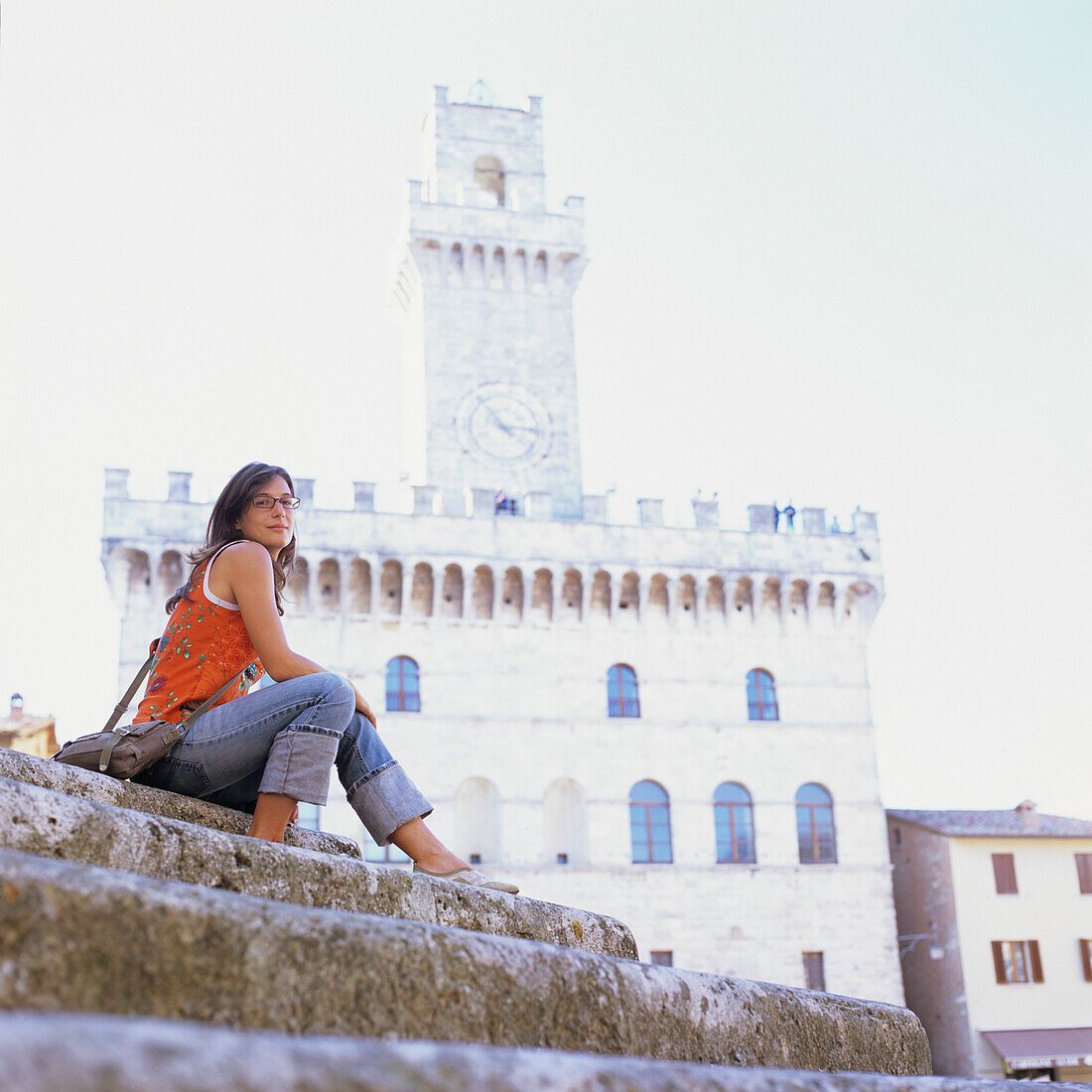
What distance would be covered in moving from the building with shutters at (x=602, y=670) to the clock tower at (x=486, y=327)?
3.1 inches

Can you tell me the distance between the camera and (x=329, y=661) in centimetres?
2341

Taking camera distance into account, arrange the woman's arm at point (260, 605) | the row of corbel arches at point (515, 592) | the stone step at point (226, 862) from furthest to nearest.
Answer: the row of corbel arches at point (515, 592) < the woman's arm at point (260, 605) < the stone step at point (226, 862)

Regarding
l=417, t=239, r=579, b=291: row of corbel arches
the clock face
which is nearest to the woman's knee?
the clock face

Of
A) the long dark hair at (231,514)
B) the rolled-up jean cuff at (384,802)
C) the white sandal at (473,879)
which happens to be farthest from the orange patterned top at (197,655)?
the white sandal at (473,879)

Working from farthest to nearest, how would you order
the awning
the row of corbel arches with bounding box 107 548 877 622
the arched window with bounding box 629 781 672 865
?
the row of corbel arches with bounding box 107 548 877 622 < the arched window with bounding box 629 781 672 865 < the awning

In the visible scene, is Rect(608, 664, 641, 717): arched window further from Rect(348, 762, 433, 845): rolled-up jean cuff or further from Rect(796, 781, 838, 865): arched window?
Rect(348, 762, 433, 845): rolled-up jean cuff

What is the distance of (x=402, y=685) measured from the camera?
23.6m

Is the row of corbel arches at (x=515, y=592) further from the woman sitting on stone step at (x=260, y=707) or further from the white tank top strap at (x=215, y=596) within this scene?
the white tank top strap at (x=215, y=596)

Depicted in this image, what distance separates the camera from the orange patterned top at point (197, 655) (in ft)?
12.0

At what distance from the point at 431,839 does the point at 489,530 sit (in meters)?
20.9

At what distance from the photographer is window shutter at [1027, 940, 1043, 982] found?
24.3 metres

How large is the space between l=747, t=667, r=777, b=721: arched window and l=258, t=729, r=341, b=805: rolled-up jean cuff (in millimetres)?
22238

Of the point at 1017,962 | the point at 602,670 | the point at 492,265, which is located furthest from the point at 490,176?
the point at 1017,962

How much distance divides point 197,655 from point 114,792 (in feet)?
1.74
